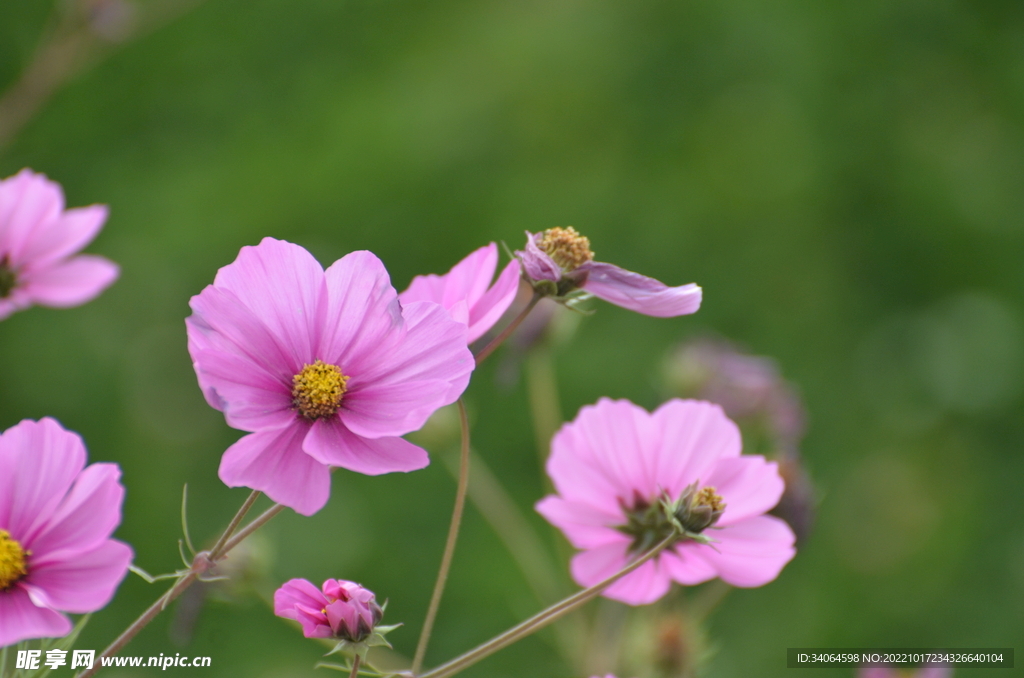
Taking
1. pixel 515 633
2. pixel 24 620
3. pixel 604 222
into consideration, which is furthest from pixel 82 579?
pixel 604 222

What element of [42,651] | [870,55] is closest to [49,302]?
[42,651]

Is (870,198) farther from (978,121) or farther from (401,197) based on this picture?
(401,197)

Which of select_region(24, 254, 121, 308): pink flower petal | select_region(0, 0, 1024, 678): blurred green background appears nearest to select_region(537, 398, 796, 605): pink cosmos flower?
select_region(24, 254, 121, 308): pink flower petal

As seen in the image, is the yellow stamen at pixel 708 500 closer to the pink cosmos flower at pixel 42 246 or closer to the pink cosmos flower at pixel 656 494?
the pink cosmos flower at pixel 656 494

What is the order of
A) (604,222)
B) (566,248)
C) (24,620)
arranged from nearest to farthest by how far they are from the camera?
(24,620), (566,248), (604,222)

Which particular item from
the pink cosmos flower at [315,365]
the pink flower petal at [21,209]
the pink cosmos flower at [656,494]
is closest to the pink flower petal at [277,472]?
the pink cosmos flower at [315,365]

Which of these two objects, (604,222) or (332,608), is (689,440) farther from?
(604,222)
